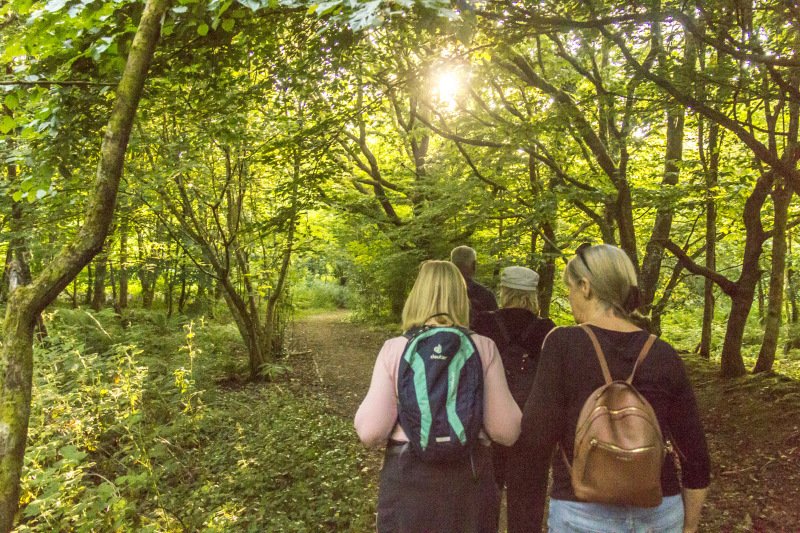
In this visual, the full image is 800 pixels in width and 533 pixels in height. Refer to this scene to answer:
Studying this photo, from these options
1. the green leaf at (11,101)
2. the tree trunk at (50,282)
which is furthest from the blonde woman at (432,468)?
the green leaf at (11,101)

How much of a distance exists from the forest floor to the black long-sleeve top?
130 inches

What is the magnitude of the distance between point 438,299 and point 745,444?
5315 millimetres

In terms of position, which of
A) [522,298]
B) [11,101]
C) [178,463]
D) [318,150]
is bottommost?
[178,463]

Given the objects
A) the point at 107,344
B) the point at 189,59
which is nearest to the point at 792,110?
the point at 189,59

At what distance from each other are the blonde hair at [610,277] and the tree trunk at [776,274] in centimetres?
663

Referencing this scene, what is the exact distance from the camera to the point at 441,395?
199 centimetres

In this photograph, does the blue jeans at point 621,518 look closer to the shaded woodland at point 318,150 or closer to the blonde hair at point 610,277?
the blonde hair at point 610,277

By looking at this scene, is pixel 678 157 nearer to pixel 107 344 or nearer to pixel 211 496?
pixel 211 496

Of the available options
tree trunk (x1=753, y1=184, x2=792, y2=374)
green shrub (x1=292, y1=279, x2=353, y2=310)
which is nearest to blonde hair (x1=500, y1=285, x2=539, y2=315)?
tree trunk (x1=753, y1=184, x2=792, y2=374)

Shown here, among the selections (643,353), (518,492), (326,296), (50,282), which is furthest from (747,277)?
(326,296)

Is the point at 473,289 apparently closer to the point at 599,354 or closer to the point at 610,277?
the point at 610,277

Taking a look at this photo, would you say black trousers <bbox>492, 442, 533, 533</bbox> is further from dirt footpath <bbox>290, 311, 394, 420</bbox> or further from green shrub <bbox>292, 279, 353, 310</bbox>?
green shrub <bbox>292, 279, 353, 310</bbox>

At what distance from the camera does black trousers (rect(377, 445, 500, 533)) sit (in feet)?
6.70

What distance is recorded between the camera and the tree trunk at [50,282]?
2.41 m
